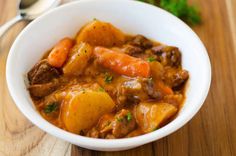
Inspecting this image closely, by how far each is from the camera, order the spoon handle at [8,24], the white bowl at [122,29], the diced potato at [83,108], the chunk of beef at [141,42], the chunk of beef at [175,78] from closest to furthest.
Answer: the white bowl at [122,29] → the diced potato at [83,108] → the chunk of beef at [175,78] → the chunk of beef at [141,42] → the spoon handle at [8,24]

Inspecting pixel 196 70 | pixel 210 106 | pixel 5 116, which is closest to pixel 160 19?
pixel 196 70

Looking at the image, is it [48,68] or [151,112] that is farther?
[48,68]

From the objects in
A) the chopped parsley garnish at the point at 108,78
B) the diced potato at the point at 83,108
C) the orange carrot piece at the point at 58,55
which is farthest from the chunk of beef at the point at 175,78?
the orange carrot piece at the point at 58,55

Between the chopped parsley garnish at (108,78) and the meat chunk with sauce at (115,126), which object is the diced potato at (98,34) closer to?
the chopped parsley garnish at (108,78)

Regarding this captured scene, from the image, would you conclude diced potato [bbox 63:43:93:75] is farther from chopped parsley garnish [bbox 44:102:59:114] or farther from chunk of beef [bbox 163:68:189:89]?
chunk of beef [bbox 163:68:189:89]

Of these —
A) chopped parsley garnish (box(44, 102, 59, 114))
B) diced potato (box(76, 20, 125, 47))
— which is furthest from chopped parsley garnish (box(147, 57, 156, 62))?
chopped parsley garnish (box(44, 102, 59, 114))

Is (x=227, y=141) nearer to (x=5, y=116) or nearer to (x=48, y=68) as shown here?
(x=48, y=68)
